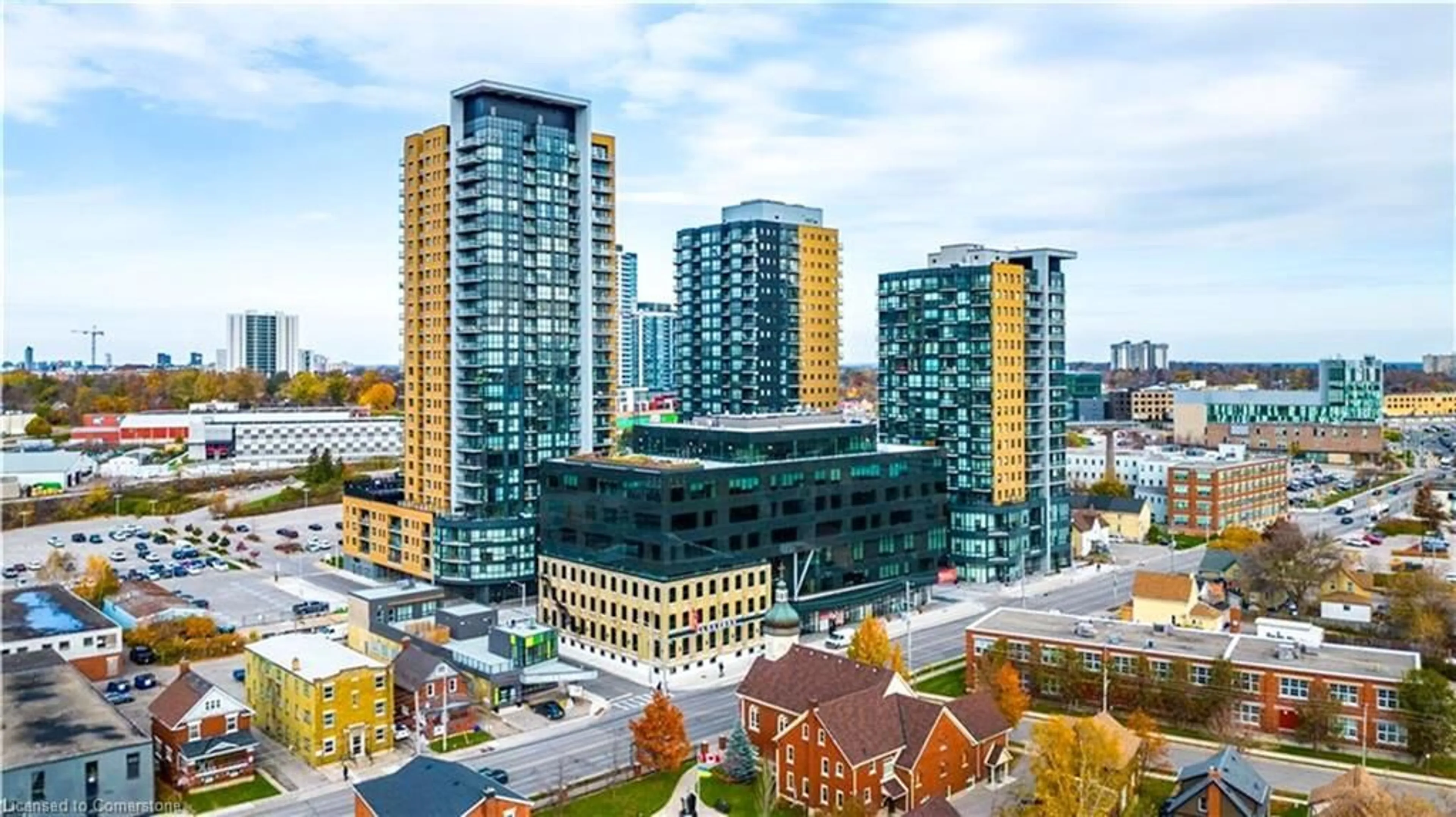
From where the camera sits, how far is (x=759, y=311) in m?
119

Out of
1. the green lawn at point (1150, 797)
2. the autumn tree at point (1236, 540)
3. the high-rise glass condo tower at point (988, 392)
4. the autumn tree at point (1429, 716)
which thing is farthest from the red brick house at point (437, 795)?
the autumn tree at point (1236, 540)

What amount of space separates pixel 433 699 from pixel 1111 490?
287 ft

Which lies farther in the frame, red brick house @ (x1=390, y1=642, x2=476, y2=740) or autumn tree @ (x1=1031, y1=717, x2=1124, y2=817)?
red brick house @ (x1=390, y1=642, x2=476, y2=740)

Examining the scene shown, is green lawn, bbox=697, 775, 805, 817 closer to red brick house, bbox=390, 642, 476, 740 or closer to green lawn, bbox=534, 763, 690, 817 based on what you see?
green lawn, bbox=534, 763, 690, 817

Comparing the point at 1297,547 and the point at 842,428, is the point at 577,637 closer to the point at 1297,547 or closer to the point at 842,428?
the point at 842,428

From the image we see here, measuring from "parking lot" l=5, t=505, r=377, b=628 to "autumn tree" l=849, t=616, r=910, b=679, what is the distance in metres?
44.1

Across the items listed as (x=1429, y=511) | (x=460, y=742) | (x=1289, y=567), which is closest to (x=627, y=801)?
(x=460, y=742)

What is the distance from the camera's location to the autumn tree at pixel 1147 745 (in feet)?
158

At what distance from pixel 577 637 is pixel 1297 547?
51339 mm

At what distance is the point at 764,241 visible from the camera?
11856 centimetres

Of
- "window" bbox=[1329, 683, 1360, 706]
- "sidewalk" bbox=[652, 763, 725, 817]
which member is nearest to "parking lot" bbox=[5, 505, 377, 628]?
"sidewalk" bbox=[652, 763, 725, 817]

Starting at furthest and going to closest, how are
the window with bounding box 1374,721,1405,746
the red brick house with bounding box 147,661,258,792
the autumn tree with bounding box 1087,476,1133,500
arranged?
the autumn tree with bounding box 1087,476,1133,500 → the window with bounding box 1374,721,1405,746 → the red brick house with bounding box 147,661,258,792

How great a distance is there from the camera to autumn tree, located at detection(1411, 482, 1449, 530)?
113m

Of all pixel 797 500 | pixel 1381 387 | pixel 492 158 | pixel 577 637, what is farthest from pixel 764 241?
pixel 1381 387
